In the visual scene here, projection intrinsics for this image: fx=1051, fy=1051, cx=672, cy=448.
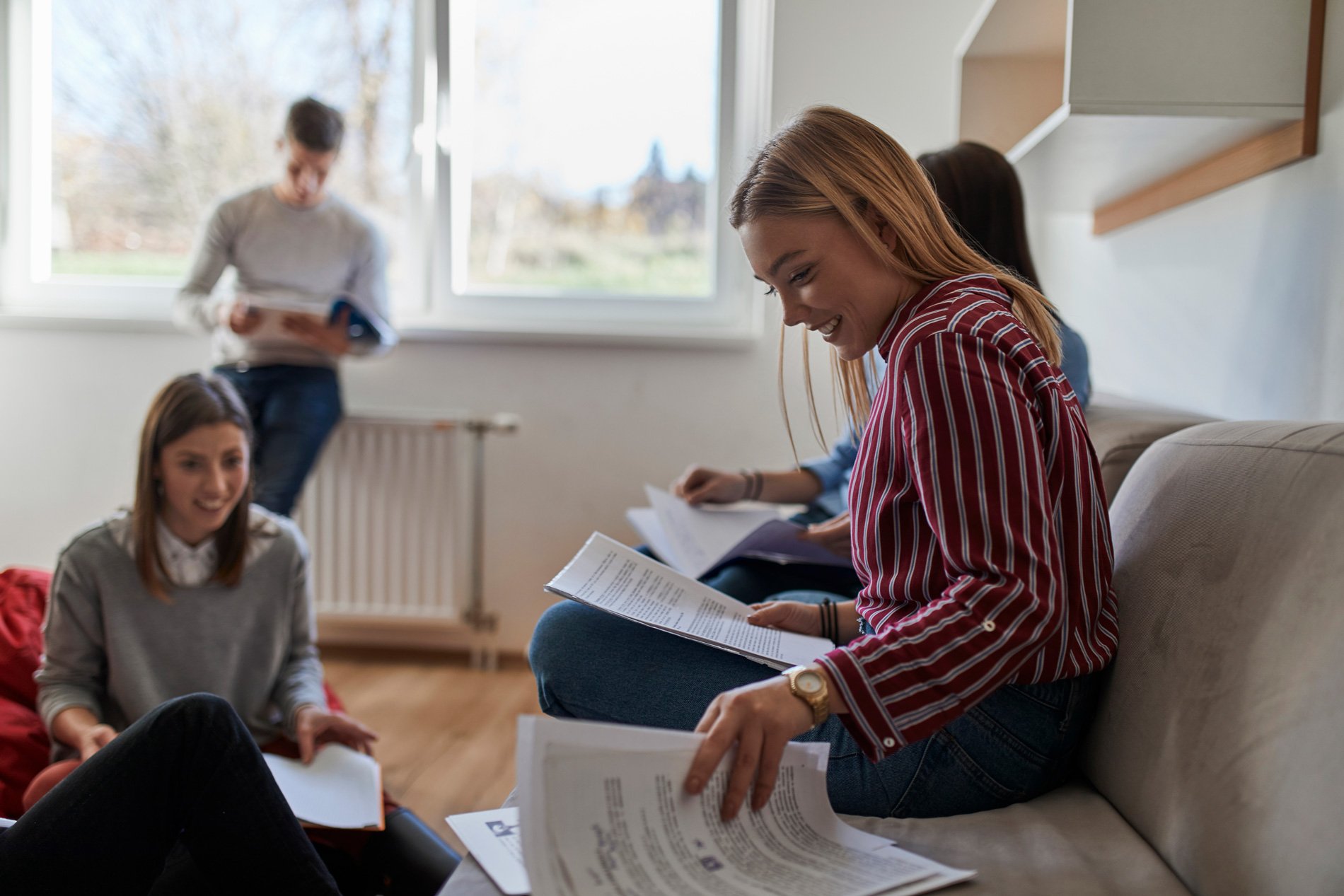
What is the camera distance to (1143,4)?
3.75ft

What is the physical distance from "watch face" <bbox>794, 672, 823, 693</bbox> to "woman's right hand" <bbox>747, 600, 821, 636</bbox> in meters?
0.35

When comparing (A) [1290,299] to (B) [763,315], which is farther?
(B) [763,315]

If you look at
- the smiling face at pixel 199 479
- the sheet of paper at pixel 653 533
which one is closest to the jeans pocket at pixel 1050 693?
the sheet of paper at pixel 653 533

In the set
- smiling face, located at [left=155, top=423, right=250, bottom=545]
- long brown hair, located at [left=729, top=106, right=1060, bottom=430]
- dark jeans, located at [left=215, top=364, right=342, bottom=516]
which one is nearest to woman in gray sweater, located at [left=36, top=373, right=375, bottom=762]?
smiling face, located at [left=155, top=423, right=250, bottom=545]

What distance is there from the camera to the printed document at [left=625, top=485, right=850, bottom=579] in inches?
56.2

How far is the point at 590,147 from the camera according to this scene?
2730mm

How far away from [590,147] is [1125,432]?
186cm

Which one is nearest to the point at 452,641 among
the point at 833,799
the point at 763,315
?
the point at 763,315

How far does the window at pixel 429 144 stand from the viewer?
2680 mm

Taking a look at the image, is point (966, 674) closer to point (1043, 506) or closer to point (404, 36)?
point (1043, 506)

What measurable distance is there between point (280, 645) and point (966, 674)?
1118 mm

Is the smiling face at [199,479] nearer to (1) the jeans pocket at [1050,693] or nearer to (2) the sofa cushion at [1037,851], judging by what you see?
(2) the sofa cushion at [1037,851]

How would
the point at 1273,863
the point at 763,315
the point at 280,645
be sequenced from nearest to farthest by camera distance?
the point at 1273,863 < the point at 280,645 < the point at 763,315

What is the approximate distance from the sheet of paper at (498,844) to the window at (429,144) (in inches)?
76.4
